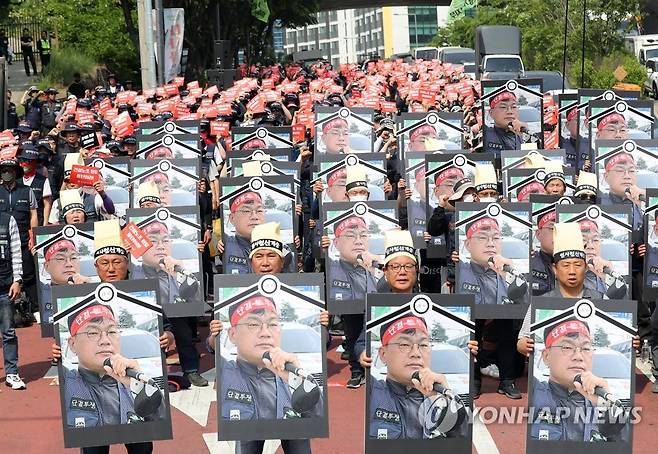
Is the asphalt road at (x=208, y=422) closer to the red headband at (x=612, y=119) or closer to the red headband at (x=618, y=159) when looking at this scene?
the red headband at (x=618, y=159)

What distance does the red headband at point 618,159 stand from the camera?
13.8 metres

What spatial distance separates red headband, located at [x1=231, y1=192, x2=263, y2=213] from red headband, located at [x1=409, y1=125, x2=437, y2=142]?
4.32m

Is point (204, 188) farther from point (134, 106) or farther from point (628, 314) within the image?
point (134, 106)

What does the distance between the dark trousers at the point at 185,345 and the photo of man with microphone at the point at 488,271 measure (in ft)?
7.81

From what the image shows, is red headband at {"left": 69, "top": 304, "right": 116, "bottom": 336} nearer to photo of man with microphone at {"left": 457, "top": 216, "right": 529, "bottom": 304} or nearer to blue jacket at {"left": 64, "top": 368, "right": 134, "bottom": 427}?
blue jacket at {"left": 64, "top": 368, "right": 134, "bottom": 427}

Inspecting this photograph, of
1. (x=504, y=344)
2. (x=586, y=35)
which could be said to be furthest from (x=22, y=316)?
(x=586, y=35)

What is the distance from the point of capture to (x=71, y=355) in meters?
7.86

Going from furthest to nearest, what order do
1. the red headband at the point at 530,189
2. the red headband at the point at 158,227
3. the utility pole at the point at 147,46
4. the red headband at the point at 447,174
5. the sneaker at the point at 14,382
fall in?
the utility pole at the point at 147,46
the red headband at the point at 447,174
the red headband at the point at 530,189
the sneaker at the point at 14,382
the red headband at the point at 158,227

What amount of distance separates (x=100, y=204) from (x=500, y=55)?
33.7 metres

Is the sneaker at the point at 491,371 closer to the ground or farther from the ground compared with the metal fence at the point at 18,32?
closer to the ground

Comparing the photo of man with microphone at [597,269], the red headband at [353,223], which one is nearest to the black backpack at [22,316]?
the red headband at [353,223]

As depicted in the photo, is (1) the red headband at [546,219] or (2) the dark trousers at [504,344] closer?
(2) the dark trousers at [504,344]

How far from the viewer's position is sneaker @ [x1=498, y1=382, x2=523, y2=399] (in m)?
11.4

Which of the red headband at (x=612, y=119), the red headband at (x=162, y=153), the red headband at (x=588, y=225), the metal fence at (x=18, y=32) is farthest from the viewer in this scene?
the metal fence at (x=18, y=32)
